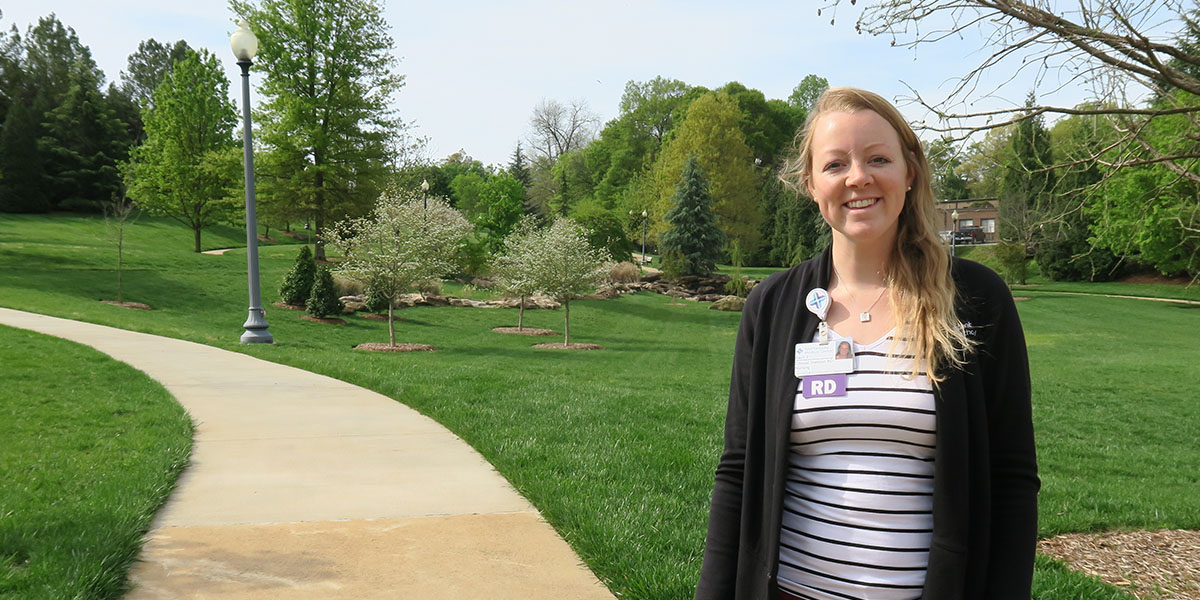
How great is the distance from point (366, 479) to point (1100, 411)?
10.8 meters

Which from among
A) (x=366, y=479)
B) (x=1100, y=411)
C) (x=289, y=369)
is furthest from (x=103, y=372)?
(x=1100, y=411)

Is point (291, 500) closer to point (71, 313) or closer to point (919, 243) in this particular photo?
point (919, 243)

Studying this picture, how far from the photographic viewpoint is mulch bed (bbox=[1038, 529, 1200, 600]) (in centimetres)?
387

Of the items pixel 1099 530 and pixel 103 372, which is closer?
pixel 1099 530

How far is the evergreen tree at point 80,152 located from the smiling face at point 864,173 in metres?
56.1

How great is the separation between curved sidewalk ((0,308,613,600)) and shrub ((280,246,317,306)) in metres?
18.8

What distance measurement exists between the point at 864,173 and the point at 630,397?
6983 mm

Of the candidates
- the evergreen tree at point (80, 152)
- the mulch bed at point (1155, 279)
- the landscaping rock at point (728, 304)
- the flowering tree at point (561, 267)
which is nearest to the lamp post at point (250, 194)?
the flowering tree at point (561, 267)

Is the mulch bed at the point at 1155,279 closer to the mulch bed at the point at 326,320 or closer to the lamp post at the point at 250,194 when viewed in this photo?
the mulch bed at the point at 326,320

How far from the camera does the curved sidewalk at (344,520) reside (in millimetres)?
3590

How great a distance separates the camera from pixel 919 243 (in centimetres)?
196

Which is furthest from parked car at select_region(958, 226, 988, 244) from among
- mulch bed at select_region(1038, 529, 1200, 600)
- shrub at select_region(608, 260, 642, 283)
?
mulch bed at select_region(1038, 529, 1200, 600)

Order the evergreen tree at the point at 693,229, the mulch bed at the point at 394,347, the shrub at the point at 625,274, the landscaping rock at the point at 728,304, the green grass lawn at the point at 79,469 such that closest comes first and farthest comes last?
1. the green grass lawn at the point at 79,469
2. the mulch bed at the point at 394,347
3. the landscaping rock at the point at 728,304
4. the shrub at the point at 625,274
5. the evergreen tree at the point at 693,229

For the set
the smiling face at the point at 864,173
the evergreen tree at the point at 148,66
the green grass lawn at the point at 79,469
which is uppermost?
the evergreen tree at the point at 148,66
